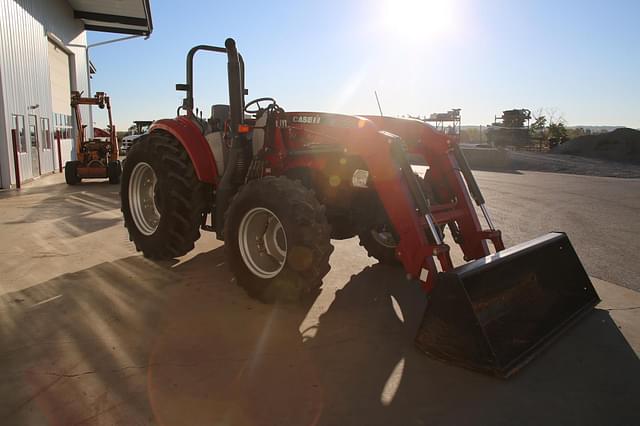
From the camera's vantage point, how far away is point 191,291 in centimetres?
434

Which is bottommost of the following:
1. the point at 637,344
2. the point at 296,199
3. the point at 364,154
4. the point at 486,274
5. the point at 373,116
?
the point at 637,344

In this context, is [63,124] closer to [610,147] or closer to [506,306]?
[506,306]

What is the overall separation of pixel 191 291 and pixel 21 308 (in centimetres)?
133

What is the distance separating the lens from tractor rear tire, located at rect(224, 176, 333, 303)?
359 cm

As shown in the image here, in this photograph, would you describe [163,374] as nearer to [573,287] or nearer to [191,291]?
[191,291]

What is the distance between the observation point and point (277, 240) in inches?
171

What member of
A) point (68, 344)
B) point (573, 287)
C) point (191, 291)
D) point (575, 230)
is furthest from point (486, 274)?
point (575, 230)

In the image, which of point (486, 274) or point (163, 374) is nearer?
point (163, 374)

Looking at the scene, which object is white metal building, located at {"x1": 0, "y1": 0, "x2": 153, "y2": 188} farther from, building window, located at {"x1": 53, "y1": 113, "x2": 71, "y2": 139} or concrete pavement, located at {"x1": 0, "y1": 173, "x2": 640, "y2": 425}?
concrete pavement, located at {"x1": 0, "y1": 173, "x2": 640, "y2": 425}

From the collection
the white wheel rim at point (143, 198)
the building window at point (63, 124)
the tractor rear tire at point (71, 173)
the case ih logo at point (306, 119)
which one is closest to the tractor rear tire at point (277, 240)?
the case ih logo at point (306, 119)

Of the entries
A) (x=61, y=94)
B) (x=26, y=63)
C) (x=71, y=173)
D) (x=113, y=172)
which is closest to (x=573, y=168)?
(x=113, y=172)

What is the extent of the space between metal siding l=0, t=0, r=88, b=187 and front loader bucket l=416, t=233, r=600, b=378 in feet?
40.7

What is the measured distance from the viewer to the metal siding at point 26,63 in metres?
11.9

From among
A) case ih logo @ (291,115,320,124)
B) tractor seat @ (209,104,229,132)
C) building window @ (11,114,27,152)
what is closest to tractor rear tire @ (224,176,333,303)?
case ih logo @ (291,115,320,124)
